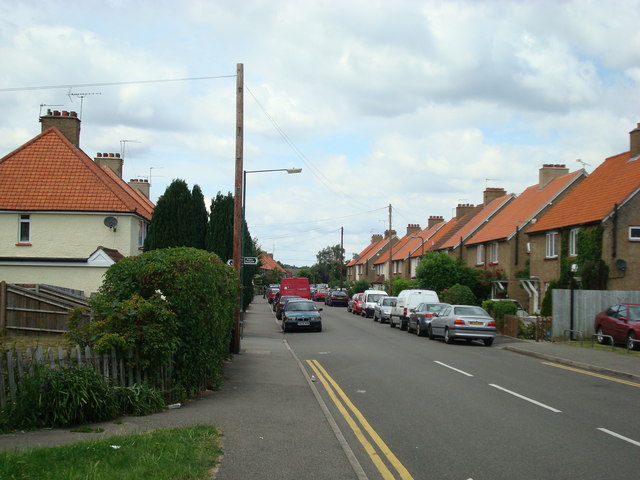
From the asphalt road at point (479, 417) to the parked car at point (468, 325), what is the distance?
5.00 metres

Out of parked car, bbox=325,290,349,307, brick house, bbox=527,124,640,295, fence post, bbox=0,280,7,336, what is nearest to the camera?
fence post, bbox=0,280,7,336

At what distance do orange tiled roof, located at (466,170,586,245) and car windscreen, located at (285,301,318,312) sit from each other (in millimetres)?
14319

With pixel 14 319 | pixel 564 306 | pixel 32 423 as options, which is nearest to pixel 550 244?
pixel 564 306

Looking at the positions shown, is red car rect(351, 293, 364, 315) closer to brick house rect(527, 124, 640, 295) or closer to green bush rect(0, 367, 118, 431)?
brick house rect(527, 124, 640, 295)

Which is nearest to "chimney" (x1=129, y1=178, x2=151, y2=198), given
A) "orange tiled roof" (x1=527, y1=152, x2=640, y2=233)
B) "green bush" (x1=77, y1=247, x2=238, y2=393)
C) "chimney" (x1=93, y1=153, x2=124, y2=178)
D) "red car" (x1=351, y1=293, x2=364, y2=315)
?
"chimney" (x1=93, y1=153, x2=124, y2=178)

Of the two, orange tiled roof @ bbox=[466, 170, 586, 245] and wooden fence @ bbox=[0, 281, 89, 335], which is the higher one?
orange tiled roof @ bbox=[466, 170, 586, 245]

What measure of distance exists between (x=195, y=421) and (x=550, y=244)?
28318 millimetres

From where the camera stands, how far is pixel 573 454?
313 inches

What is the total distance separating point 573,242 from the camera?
3150 centimetres

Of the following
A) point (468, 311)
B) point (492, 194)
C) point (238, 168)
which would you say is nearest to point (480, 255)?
point (492, 194)

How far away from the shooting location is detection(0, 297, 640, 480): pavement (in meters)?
7.07

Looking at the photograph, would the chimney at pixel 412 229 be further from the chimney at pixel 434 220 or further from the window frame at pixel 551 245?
the window frame at pixel 551 245

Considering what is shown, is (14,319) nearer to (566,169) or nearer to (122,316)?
(122,316)

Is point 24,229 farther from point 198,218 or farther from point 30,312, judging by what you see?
point 30,312
